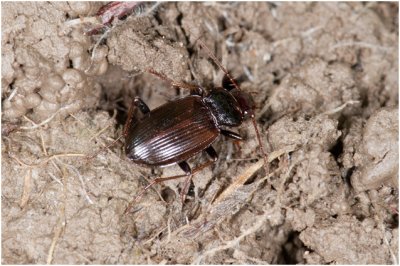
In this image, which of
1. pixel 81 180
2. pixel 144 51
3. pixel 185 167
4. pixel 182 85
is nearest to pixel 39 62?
pixel 144 51

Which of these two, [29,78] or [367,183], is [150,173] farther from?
[367,183]

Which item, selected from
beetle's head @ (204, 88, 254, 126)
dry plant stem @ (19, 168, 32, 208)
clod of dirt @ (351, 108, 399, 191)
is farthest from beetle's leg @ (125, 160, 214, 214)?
clod of dirt @ (351, 108, 399, 191)

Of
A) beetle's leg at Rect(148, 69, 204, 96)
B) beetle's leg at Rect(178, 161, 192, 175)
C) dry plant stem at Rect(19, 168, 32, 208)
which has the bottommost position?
beetle's leg at Rect(178, 161, 192, 175)

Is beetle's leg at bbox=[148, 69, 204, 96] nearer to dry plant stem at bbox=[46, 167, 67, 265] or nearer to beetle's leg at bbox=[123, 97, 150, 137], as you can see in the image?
beetle's leg at bbox=[123, 97, 150, 137]

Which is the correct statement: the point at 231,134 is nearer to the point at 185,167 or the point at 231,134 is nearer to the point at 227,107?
the point at 227,107

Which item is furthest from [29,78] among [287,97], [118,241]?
[287,97]
